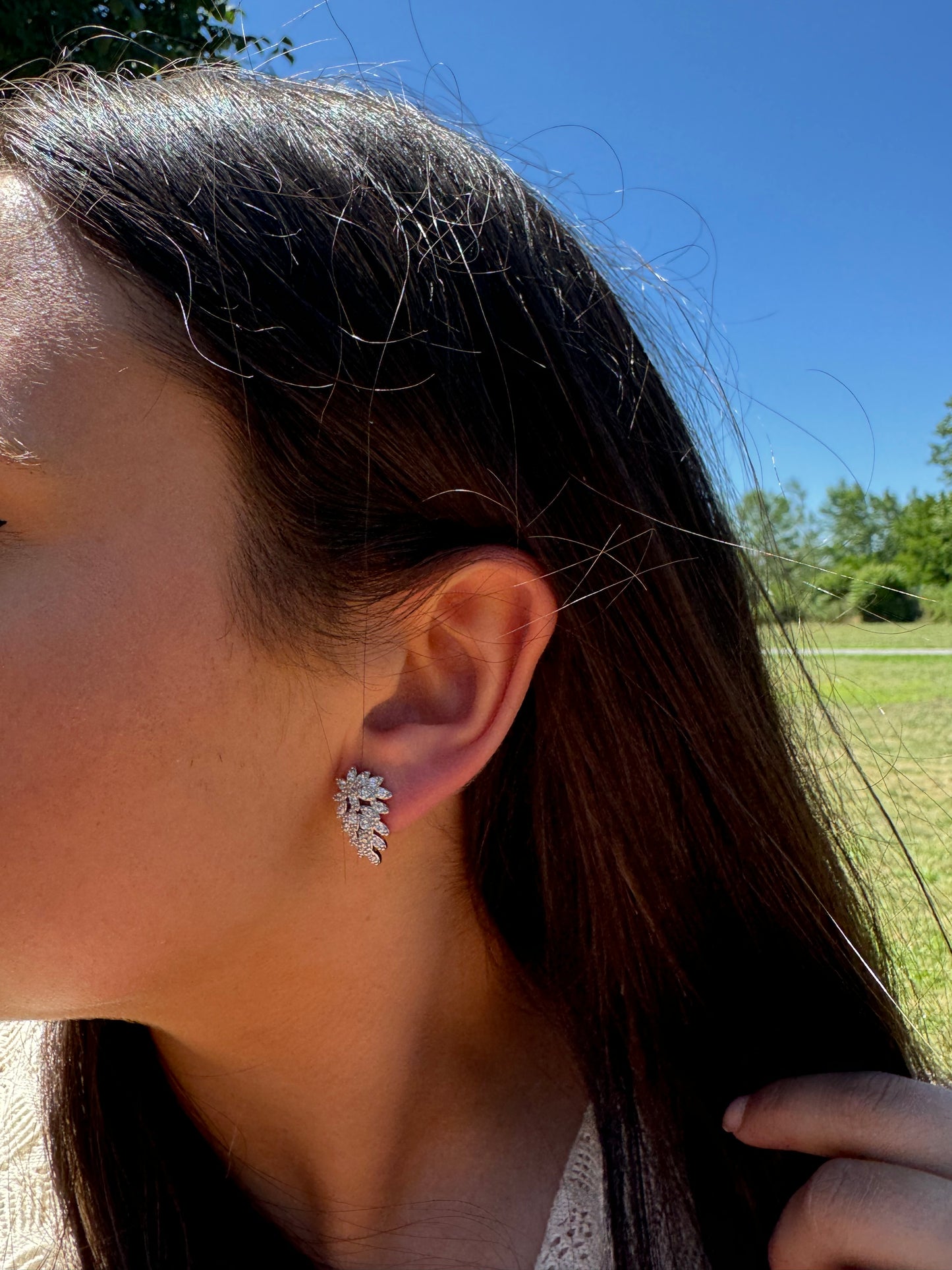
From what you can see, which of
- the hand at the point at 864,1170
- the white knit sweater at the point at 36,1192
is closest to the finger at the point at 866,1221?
the hand at the point at 864,1170

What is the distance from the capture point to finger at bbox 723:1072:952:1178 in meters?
1.17

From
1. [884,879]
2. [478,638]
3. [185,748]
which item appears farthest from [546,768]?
[884,879]

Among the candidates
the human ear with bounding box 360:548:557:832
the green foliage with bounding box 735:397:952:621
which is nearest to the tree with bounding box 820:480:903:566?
the green foliage with bounding box 735:397:952:621

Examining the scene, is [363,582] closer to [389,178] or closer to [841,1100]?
[389,178]

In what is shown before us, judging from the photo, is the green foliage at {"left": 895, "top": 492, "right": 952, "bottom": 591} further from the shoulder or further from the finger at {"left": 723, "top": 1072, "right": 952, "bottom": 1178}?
the shoulder

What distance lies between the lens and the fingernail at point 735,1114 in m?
1.34

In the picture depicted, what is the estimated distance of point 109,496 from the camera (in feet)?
3.52

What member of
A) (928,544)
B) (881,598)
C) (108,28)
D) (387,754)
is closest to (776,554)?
(881,598)

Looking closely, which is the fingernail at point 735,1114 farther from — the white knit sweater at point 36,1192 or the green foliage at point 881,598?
the green foliage at point 881,598

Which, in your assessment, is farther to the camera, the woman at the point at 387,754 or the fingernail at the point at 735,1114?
the fingernail at the point at 735,1114

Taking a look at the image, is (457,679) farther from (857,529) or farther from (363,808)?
(857,529)

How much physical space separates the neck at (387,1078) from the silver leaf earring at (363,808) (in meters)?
0.07

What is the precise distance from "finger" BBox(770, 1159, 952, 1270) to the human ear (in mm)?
687

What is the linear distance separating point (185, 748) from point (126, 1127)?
919mm
